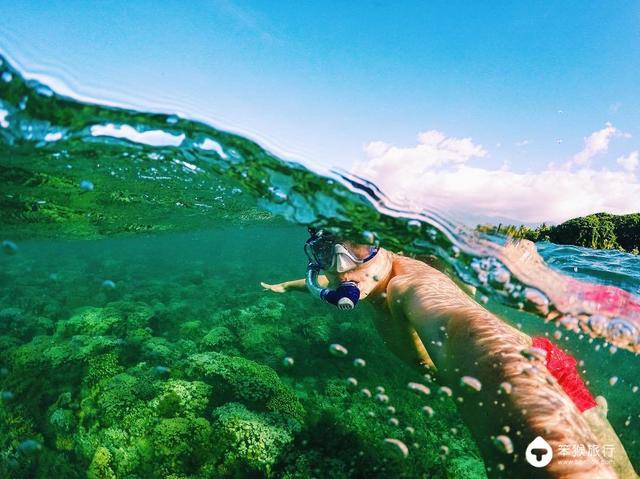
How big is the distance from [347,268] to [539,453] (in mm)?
2887

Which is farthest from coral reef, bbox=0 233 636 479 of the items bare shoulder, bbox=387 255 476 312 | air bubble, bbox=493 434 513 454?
air bubble, bbox=493 434 513 454

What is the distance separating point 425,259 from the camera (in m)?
6.76

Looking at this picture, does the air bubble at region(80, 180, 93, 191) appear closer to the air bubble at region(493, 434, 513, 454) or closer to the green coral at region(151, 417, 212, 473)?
the green coral at region(151, 417, 212, 473)

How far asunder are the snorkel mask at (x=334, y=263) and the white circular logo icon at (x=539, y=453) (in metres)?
2.27

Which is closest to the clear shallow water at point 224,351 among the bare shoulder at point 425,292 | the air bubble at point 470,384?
the bare shoulder at point 425,292

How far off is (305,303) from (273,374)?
23.6 ft

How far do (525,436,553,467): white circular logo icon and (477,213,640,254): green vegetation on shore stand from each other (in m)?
6.26

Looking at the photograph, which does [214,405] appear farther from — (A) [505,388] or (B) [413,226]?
(A) [505,388]

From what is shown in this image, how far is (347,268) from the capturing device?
4.31 m

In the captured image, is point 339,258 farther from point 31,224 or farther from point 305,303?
point 31,224

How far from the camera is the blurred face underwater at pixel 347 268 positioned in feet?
12.8

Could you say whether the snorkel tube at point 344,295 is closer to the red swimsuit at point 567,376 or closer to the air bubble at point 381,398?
the red swimsuit at point 567,376

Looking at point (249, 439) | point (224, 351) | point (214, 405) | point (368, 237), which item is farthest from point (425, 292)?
point (224, 351)

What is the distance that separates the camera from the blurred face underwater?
389cm
